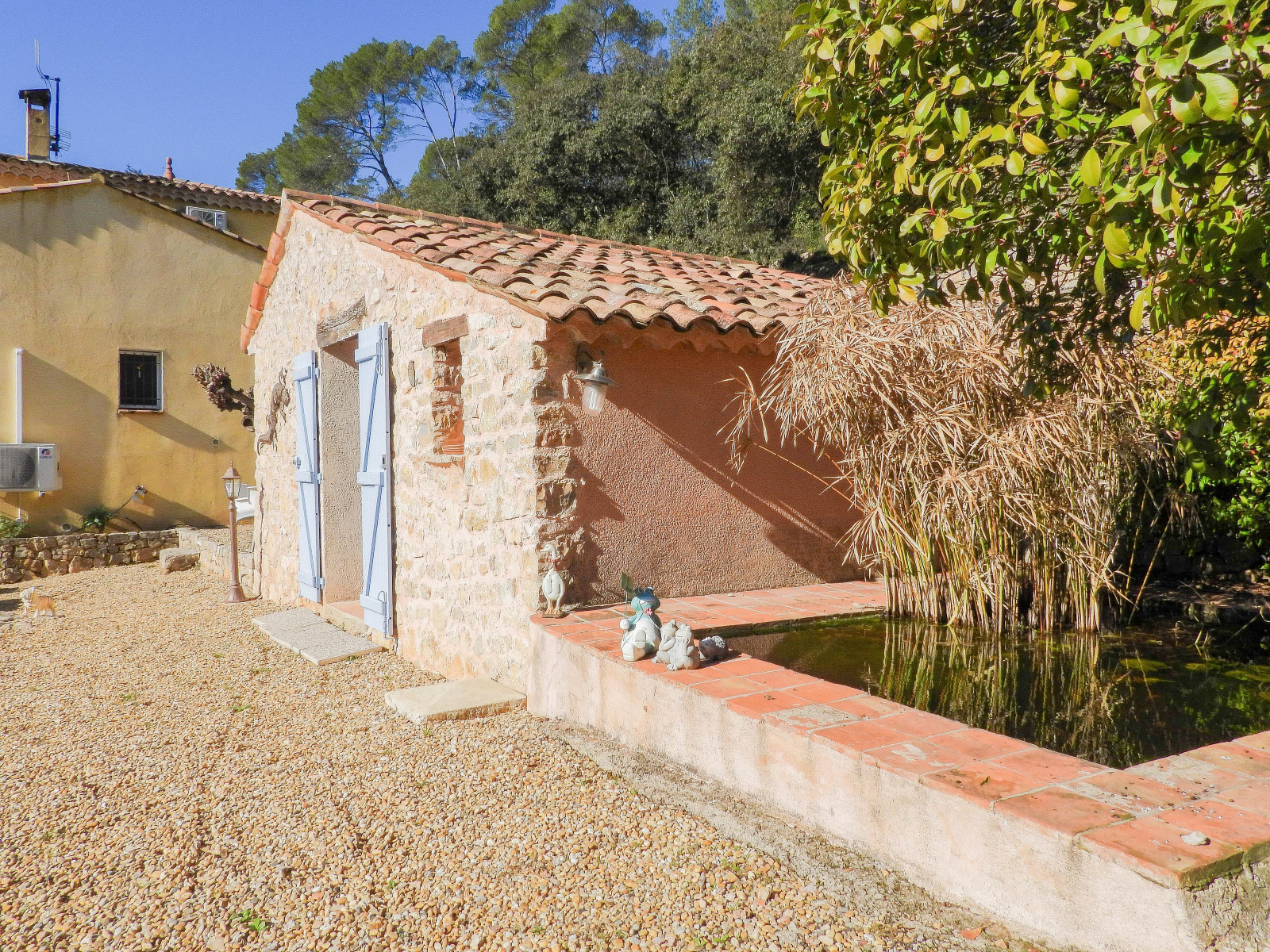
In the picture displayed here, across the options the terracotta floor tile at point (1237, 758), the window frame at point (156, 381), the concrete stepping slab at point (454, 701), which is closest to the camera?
the terracotta floor tile at point (1237, 758)

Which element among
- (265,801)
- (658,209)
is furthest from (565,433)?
(658,209)

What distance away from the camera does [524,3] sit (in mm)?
22984

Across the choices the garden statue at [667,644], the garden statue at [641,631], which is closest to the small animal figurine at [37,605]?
the garden statue at [641,631]

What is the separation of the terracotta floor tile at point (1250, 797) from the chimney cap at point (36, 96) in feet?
59.5

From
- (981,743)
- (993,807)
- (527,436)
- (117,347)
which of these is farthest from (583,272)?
(117,347)

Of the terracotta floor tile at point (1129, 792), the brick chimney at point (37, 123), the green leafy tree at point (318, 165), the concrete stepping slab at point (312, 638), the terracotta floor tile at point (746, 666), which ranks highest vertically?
the green leafy tree at point (318, 165)

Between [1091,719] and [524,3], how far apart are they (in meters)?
24.2

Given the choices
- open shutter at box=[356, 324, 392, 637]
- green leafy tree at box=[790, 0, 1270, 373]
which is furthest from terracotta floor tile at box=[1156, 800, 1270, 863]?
open shutter at box=[356, 324, 392, 637]

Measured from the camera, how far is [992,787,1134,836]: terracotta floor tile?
2.15 metres

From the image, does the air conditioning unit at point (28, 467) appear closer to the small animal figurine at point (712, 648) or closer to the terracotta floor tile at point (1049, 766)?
the small animal figurine at point (712, 648)

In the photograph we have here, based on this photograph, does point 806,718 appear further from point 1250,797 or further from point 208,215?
point 208,215

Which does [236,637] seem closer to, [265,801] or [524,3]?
[265,801]

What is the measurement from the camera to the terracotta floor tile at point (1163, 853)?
1929 mm

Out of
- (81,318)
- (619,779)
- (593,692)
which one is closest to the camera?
(619,779)
